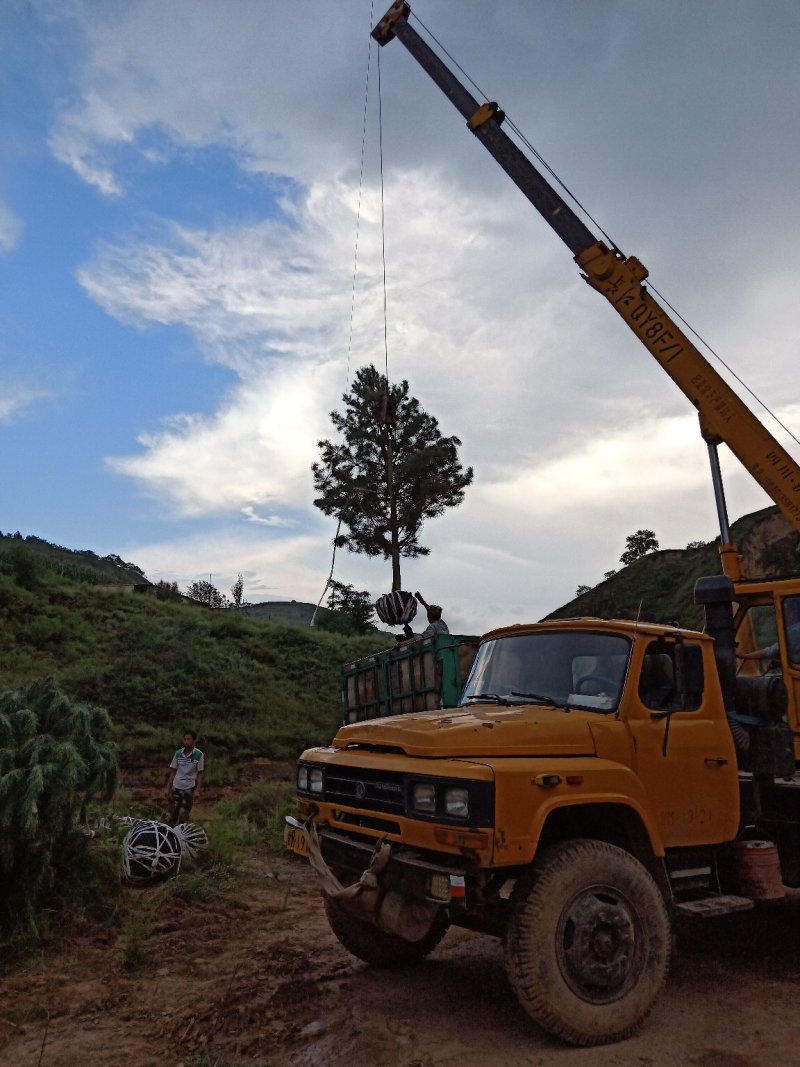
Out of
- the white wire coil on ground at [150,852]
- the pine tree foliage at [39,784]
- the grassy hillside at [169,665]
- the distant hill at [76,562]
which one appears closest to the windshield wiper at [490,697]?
the pine tree foliage at [39,784]

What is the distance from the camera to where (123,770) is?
49.0 feet

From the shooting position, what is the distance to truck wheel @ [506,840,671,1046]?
405 cm

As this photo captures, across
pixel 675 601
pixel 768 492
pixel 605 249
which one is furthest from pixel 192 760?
pixel 675 601

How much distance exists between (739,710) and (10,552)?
25.9 m

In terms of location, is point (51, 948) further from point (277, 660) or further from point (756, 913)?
point (277, 660)

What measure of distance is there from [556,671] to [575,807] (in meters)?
0.97

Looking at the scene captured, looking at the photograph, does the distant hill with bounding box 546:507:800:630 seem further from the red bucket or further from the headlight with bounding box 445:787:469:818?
the headlight with bounding box 445:787:469:818

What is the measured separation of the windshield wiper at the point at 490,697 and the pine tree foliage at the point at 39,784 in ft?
10.4

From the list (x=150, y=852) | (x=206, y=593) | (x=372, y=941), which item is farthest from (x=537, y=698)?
(x=206, y=593)

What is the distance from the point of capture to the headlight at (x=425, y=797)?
13.8 ft

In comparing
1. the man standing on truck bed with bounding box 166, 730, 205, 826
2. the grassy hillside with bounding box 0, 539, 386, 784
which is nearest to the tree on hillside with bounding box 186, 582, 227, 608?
the grassy hillside with bounding box 0, 539, 386, 784

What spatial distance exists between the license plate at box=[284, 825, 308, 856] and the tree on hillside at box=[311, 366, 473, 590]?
69.0ft

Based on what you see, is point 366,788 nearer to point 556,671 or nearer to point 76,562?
point 556,671

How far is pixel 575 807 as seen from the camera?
453 centimetres
